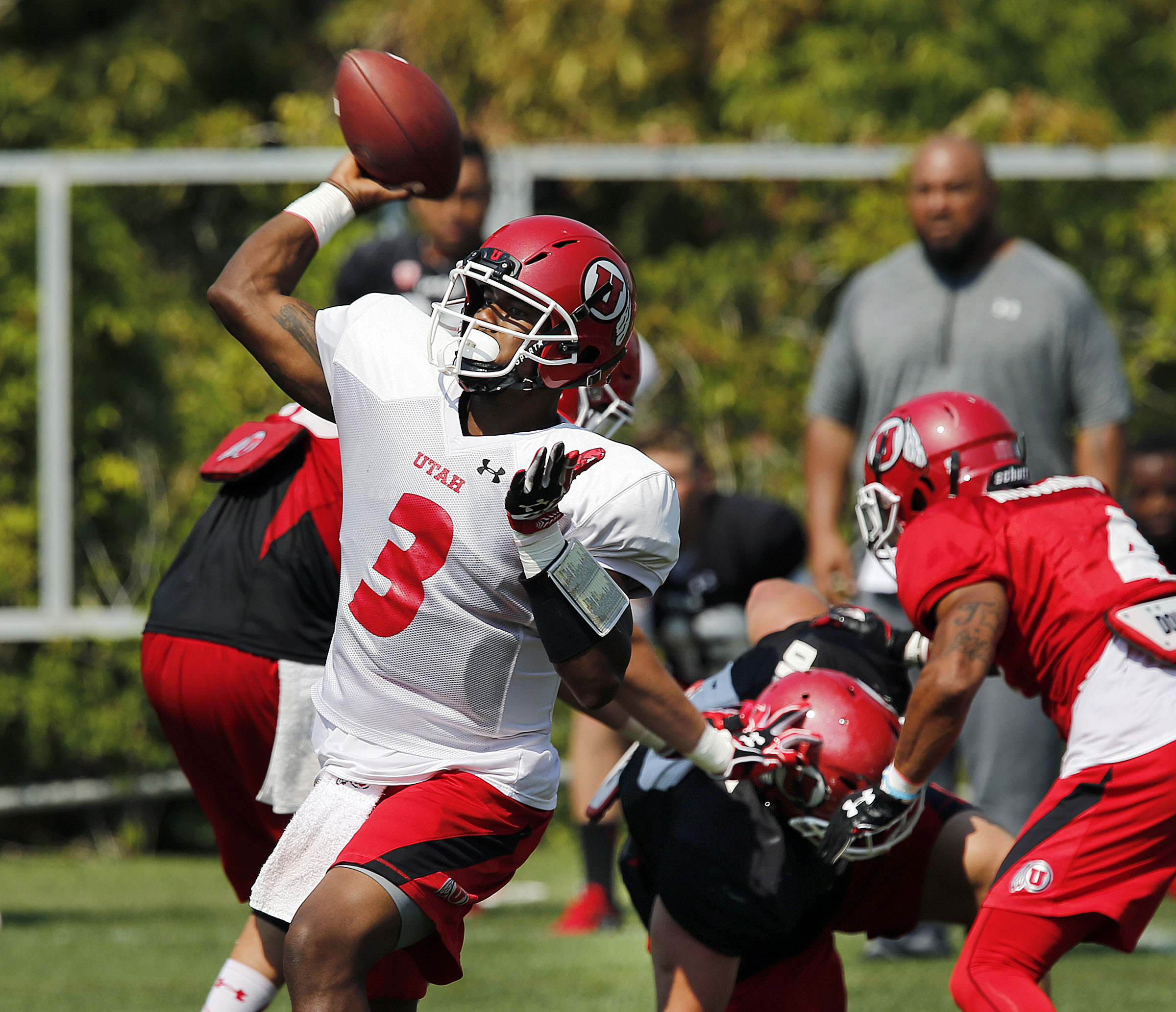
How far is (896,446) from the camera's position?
11.6 feet

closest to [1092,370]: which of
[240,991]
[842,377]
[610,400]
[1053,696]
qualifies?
[842,377]

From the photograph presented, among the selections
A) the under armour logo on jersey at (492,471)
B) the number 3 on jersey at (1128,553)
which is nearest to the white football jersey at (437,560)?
the under armour logo on jersey at (492,471)

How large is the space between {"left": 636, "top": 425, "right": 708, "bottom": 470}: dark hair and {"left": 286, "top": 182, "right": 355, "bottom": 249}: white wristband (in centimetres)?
279

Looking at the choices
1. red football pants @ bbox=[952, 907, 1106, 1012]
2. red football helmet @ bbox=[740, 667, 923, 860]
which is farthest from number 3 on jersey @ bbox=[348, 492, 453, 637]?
red football pants @ bbox=[952, 907, 1106, 1012]

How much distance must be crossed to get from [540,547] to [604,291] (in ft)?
1.73

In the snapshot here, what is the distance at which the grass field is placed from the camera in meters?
4.52

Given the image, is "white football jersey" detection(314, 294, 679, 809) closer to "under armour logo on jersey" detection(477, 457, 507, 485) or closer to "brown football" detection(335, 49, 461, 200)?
"under armour logo on jersey" detection(477, 457, 507, 485)

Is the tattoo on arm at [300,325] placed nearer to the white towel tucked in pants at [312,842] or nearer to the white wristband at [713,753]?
the white towel tucked in pants at [312,842]

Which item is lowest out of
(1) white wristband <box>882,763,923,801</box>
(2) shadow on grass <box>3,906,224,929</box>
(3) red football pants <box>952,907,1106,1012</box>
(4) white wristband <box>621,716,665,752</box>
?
(2) shadow on grass <box>3,906,224,929</box>

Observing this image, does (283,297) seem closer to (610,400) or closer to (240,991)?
(610,400)

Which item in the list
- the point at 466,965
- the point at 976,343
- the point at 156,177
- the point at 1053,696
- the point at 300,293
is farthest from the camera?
the point at 300,293

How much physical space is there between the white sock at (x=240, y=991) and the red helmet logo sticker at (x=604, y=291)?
5.16 feet

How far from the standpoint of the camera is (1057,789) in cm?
332

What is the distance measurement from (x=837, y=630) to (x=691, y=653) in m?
2.53
